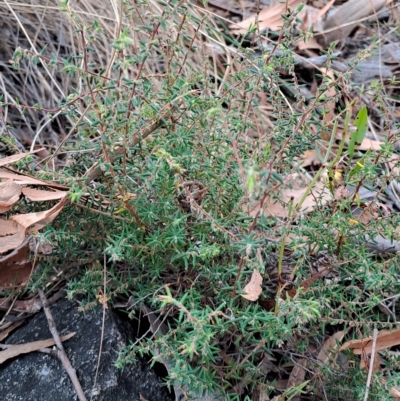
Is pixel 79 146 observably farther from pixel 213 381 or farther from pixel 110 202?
pixel 213 381

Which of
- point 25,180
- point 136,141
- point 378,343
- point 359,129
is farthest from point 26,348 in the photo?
point 359,129

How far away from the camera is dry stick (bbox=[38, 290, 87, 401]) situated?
55.8 inches

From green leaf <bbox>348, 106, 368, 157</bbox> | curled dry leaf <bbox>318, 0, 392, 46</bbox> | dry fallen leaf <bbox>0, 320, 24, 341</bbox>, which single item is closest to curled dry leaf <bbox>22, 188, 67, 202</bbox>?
dry fallen leaf <bbox>0, 320, 24, 341</bbox>

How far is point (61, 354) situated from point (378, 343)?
86 centimetres

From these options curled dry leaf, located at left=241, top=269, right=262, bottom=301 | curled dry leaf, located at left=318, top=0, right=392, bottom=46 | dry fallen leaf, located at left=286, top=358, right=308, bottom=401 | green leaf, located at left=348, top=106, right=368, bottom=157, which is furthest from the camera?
curled dry leaf, located at left=318, top=0, right=392, bottom=46

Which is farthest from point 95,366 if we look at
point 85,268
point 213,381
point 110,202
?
point 110,202

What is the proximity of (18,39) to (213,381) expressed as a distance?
6.38 feet

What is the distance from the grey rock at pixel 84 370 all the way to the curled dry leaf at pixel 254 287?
1.41 ft

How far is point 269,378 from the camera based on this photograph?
153cm

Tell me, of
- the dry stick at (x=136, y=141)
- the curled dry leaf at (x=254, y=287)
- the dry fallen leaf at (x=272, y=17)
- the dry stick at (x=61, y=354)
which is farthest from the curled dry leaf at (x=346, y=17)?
the dry stick at (x=61, y=354)

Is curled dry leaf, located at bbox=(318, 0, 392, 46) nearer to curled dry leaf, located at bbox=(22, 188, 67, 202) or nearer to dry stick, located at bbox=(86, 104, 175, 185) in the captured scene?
dry stick, located at bbox=(86, 104, 175, 185)

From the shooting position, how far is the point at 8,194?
1296 millimetres

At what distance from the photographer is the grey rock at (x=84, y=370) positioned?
56.5 inches

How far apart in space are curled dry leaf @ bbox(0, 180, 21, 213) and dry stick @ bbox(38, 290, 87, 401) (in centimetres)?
40
